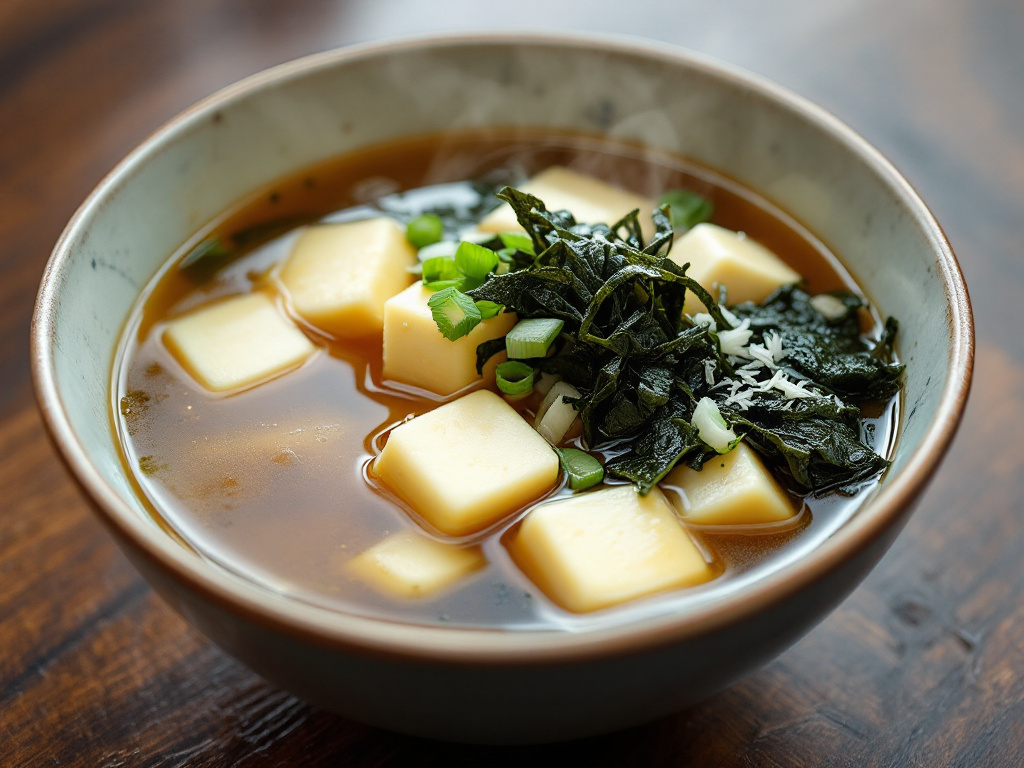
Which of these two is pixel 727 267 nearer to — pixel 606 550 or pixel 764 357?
pixel 764 357

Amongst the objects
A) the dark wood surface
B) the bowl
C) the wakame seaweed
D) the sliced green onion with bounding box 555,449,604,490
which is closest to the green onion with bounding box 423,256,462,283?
the wakame seaweed

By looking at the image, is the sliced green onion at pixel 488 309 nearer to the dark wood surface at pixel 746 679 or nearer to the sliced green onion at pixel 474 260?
the sliced green onion at pixel 474 260

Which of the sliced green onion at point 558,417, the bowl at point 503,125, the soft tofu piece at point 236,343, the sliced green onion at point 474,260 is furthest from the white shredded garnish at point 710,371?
the soft tofu piece at point 236,343

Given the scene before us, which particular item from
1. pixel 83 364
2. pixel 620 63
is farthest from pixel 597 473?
pixel 620 63

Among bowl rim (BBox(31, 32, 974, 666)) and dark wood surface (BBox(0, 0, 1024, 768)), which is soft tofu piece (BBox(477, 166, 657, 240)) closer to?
bowl rim (BBox(31, 32, 974, 666))

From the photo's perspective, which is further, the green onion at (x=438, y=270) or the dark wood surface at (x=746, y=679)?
the green onion at (x=438, y=270)
